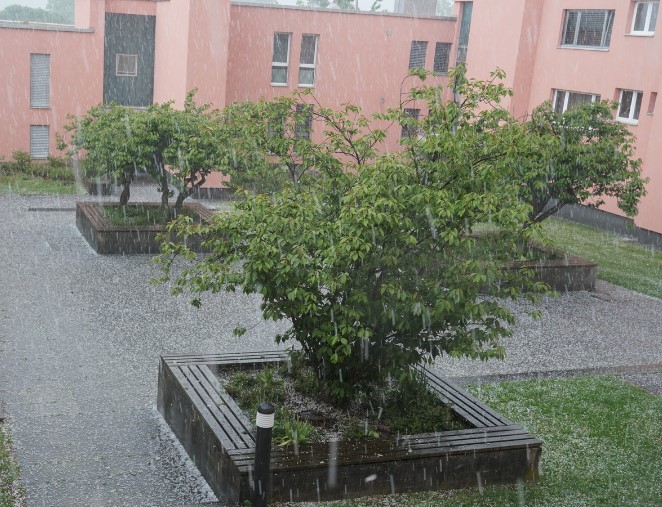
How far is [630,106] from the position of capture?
22906mm

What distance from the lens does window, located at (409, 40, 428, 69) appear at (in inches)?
1137

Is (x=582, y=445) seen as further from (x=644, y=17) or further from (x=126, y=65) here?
(x=126, y=65)

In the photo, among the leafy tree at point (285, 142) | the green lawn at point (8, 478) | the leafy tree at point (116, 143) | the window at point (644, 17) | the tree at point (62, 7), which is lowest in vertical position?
the green lawn at point (8, 478)

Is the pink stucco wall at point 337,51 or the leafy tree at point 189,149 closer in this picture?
the leafy tree at point 189,149

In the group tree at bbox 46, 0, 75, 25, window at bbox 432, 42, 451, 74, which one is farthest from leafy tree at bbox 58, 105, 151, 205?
tree at bbox 46, 0, 75, 25

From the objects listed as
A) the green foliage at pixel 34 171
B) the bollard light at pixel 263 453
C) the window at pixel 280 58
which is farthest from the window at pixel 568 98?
the bollard light at pixel 263 453

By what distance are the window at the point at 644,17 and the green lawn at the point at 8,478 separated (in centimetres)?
1998

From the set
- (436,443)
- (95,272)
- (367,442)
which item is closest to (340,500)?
(367,442)

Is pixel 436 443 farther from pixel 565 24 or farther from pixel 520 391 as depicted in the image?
pixel 565 24

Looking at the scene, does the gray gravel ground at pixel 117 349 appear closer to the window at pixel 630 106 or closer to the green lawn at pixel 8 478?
the green lawn at pixel 8 478

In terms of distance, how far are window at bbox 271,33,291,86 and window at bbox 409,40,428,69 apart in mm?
4557

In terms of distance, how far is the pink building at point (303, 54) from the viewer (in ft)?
77.1

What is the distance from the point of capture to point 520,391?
9961mm

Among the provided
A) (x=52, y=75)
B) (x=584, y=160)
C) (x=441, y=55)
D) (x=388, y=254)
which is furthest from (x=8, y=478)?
(x=441, y=55)
